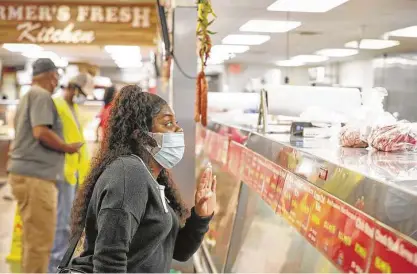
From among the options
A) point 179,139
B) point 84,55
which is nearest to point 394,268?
point 179,139

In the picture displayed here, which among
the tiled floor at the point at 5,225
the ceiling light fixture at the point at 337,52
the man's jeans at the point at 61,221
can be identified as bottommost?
the tiled floor at the point at 5,225

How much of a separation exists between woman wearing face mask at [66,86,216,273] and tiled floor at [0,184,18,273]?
307cm

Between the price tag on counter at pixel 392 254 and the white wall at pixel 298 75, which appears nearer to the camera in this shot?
the price tag on counter at pixel 392 254

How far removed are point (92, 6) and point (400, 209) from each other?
648 centimetres

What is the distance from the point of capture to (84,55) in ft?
53.4

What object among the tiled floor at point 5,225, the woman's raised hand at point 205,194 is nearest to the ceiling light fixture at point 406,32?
the tiled floor at point 5,225

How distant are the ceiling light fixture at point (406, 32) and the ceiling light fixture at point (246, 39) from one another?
2.34 m

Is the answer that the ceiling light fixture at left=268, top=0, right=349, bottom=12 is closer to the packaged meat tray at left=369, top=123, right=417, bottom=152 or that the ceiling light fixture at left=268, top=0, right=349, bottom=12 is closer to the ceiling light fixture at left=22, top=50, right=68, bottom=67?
the packaged meat tray at left=369, top=123, right=417, bottom=152

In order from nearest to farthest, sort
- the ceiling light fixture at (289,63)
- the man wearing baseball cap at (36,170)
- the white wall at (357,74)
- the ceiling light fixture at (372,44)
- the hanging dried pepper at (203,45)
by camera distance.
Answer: the hanging dried pepper at (203,45)
the man wearing baseball cap at (36,170)
the ceiling light fixture at (372,44)
the white wall at (357,74)
the ceiling light fixture at (289,63)

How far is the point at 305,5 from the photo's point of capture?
20.9 feet

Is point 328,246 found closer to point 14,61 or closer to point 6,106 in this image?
point 6,106

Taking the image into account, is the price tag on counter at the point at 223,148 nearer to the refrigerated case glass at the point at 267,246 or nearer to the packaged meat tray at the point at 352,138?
the refrigerated case glass at the point at 267,246

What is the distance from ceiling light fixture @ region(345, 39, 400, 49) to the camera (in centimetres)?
965

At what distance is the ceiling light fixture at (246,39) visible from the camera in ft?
30.6
